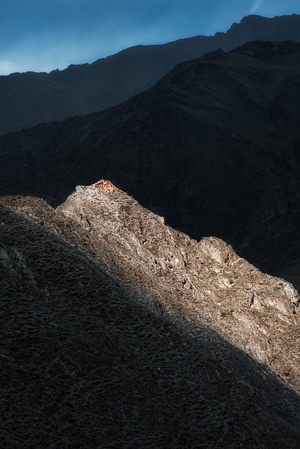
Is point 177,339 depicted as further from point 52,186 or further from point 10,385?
point 52,186

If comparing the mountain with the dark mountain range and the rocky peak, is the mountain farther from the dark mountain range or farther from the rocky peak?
the dark mountain range

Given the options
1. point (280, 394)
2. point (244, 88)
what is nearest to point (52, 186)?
point (244, 88)

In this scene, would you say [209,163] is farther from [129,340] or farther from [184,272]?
[129,340]

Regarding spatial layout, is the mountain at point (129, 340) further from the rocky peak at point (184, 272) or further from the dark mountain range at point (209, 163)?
the dark mountain range at point (209, 163)

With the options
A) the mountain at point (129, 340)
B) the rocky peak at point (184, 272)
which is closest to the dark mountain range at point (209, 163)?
the rocky peak at point (184, 272)

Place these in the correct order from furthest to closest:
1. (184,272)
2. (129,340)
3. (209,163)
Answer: (209,163) → (184,272) → (129,340)

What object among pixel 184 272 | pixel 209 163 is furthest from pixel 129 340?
pixel 209 163
